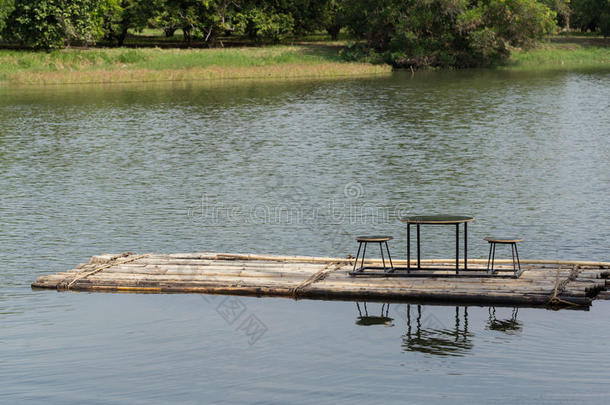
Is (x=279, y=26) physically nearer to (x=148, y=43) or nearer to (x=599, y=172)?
(x=148, y=43)

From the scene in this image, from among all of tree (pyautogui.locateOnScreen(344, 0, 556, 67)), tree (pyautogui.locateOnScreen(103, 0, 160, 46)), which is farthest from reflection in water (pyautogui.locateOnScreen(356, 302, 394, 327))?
tree (pyautogui.locateOnScreen(103, 0, 160, 46))

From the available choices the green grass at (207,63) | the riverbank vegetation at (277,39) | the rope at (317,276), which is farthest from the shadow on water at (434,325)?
the riverbank vegetation at (277,39)

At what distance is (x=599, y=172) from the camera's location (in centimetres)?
3638

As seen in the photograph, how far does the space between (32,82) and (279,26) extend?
3208 cm

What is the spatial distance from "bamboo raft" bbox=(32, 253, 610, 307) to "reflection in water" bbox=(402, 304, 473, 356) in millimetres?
524

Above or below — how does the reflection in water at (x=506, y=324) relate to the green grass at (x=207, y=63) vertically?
below

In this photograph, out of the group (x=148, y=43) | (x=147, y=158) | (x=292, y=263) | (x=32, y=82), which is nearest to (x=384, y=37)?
(x=148, y=43)

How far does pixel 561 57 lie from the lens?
331 ft

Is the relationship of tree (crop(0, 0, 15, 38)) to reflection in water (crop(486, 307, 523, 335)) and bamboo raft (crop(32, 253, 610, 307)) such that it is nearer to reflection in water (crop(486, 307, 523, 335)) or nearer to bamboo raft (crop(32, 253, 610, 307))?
bamboo raft (crop(32, 253, 610, 307))

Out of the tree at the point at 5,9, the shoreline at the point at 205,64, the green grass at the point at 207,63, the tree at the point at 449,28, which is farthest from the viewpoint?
the tree at the point at 449,28

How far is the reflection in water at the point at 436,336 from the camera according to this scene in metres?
17.3

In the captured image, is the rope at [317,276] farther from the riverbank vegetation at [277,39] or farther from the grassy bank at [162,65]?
the riverbank vegetation at [277,39]

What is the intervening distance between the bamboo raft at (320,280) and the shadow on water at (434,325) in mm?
300

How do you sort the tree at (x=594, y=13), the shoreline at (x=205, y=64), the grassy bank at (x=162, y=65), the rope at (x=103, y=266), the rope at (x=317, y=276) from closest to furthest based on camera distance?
the rope at (x=317, y=276)
the rope at (x=103, y=266)
the grassy bank at (x=162, y=65)
the shoreline at (x=205, y=64)
the tree at (x=594, y=13)
